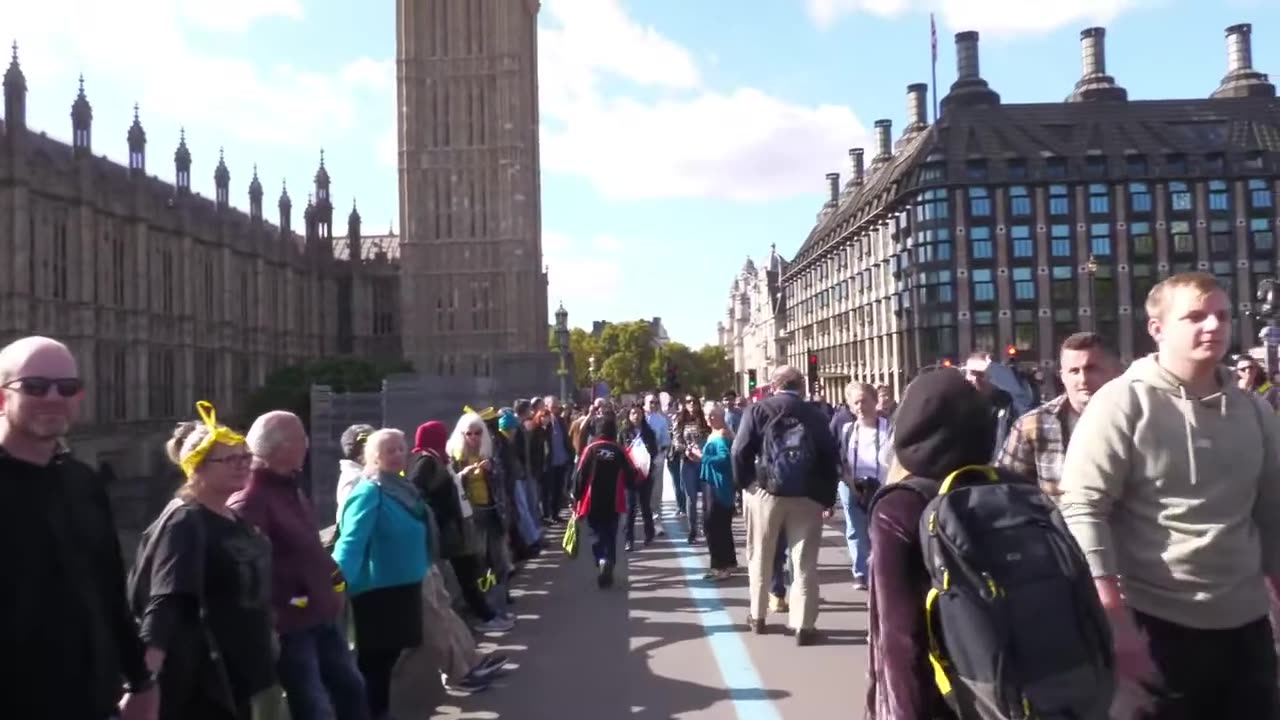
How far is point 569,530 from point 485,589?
2.77 m

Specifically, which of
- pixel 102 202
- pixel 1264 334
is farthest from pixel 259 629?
pixel 102 202

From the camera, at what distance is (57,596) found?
301cm

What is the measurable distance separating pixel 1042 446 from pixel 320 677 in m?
3.38

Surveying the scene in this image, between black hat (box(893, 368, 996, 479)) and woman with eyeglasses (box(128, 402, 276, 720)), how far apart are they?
252 cm

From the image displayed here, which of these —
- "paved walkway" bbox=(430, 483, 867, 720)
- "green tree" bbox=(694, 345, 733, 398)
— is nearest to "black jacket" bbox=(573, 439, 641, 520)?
"paved walkway" bbox=(430, 483, 867, 720)

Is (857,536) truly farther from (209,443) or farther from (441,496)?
(209,443)

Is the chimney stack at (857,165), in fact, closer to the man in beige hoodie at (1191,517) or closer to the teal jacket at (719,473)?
the teal jacket at (719,473)

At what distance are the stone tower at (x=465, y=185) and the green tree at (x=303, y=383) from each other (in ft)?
31.9

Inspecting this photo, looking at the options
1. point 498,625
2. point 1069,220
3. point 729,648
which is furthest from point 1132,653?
point 1069,220

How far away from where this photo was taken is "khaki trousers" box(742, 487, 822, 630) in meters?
7.86

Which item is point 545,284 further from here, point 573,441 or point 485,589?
point 485,589

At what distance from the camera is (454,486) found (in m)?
7.82

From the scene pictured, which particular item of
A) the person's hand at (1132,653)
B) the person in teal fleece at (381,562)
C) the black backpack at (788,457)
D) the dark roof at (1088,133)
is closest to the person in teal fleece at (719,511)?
the black backpack at (788,457)

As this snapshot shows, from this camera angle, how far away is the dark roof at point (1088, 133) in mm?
58656
